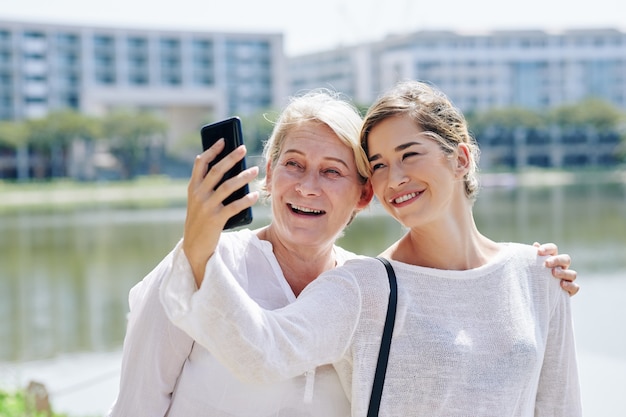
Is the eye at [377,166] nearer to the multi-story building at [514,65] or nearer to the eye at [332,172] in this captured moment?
the eye at [332,172]

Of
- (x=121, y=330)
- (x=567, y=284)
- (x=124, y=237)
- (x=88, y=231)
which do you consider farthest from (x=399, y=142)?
(x=88, y=231)

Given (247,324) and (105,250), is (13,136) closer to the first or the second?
(105,250)

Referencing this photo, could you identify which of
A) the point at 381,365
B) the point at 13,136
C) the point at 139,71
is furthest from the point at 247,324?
the point at 139,71

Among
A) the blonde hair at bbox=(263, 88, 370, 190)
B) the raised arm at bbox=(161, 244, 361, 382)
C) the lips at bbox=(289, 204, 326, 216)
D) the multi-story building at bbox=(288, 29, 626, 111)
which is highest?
the multi-story building at bbox=(288, 29, 626, 111)

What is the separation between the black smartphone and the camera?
3.87 feet

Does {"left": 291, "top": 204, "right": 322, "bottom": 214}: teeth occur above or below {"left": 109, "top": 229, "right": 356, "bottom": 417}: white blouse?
above

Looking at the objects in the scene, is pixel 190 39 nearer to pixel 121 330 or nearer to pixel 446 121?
pixel 121 330

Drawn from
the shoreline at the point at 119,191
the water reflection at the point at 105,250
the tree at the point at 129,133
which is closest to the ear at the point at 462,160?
the water reflection at the point at 105,250

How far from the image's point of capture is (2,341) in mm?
8266

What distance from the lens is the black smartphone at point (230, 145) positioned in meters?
1.18

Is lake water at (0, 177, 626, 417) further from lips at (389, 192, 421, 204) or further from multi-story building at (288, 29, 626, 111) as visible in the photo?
multi-story building at (288, 29, 626, 111)

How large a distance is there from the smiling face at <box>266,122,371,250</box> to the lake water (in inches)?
14.6

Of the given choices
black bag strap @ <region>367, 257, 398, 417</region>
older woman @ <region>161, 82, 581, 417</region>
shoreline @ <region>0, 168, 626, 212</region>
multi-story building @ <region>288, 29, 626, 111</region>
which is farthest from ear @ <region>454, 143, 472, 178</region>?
multi-story building @ <region>288, 29, 626, 111</region>

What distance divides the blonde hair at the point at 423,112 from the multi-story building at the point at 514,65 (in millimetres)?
65231
